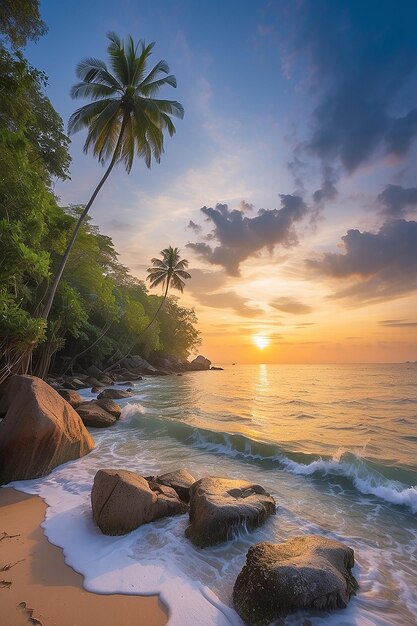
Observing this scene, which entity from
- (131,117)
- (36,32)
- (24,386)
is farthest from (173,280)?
(24,386)

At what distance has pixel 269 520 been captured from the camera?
4965 millimetres

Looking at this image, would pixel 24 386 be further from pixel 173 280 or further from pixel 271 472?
pixel 173 280

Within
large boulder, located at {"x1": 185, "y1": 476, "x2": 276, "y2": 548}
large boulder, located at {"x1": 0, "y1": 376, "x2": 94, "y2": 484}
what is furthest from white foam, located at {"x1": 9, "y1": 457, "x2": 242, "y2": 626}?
large boulder, located at {"x1": 0, "y1": 376, "x2": 94, "y2": 484}

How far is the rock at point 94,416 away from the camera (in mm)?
11133

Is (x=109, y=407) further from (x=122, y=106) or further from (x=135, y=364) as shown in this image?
(x=135, y=364)

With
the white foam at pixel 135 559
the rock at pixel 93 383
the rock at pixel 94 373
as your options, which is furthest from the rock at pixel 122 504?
the rock at pixel 94 373

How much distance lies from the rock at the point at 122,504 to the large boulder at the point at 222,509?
0.60 meters

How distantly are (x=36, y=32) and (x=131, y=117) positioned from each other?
5569mm

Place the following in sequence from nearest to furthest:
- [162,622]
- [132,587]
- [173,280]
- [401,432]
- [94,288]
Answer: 1. [162,622]
2. [132,587]
3. [401,432]
4. [94,288]
5. [173,280]

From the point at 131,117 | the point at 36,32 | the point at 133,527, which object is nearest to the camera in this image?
the point at 133,527

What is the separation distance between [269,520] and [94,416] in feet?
26.7

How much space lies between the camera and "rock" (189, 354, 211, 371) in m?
65.5

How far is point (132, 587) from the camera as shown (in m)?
3.22

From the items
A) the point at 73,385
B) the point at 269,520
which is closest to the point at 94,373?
the point at 73,385
